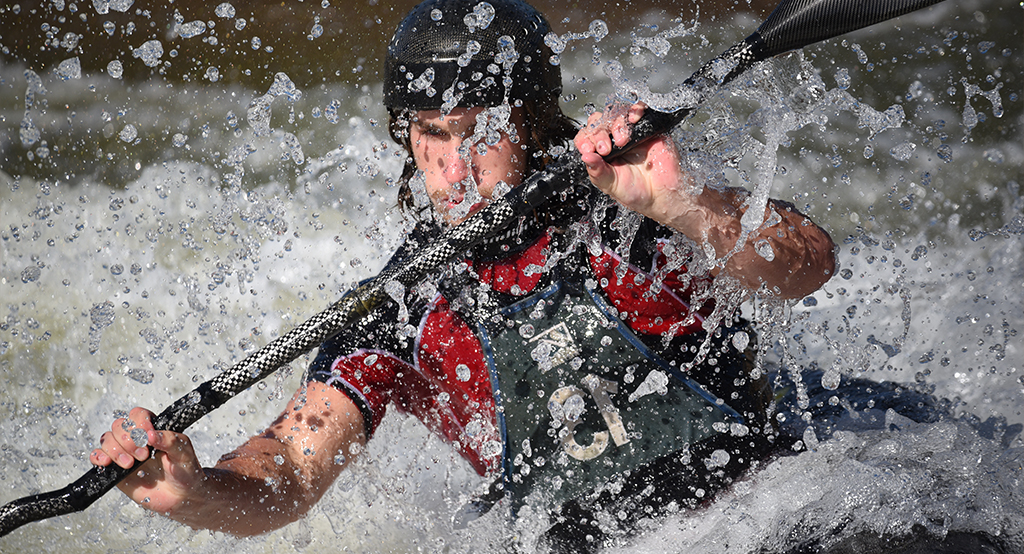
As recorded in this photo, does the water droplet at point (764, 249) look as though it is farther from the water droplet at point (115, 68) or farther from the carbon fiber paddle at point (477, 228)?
the water droplet at point (115, 68)

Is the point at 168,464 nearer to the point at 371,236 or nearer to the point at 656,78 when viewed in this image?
the point at 371,236

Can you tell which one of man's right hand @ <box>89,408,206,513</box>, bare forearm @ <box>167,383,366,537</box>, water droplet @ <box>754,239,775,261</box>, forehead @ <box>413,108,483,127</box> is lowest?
bare forearm @ <box>167,383,366,537</box>

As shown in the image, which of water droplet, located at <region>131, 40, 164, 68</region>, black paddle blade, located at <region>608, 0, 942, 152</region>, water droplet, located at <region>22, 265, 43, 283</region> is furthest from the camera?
water droplet, located at <region>131, 40, 164, 68</region>

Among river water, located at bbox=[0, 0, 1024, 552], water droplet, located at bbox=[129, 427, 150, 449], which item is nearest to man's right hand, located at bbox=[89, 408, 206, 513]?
water droplet, located at bbox=[129, 427, 150, 449]

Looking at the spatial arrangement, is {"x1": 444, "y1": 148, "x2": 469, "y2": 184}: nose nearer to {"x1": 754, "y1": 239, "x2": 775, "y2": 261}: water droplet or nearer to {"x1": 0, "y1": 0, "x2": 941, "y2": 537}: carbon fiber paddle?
{"x1": 0, "y1": 0, "x2": 941, "y2": 537}: carbon fiber paddle

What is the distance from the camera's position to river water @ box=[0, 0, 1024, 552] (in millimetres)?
1428

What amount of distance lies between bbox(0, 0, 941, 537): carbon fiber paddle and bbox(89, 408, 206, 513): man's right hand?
27mm

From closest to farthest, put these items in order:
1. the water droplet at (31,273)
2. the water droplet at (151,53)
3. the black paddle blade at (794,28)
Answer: the black paddle blade at (794,28), the water droplet at (31,273), the water droplet at (151,53)

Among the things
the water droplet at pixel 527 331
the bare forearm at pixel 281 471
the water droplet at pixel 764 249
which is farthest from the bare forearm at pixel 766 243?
the bare forearm at pixel 281 471

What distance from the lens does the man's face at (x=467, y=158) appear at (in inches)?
57.6

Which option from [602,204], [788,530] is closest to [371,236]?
[602,204]

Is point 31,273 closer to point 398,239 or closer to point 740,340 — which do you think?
point 398,239

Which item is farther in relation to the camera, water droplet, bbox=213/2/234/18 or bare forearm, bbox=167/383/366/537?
Answer: water droplet, bbox=213/2/234/18

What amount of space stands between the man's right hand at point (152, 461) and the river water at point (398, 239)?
1.35 feet
